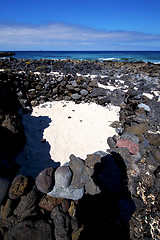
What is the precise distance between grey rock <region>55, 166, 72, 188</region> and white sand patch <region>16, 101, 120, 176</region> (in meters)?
1.54

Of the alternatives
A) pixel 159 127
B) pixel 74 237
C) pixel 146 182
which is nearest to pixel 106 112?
pixel 159 127

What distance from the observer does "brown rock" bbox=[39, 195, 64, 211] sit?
108 inches

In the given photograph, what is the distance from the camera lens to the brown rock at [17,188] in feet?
8.39

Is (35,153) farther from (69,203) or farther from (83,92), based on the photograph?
(83,92)

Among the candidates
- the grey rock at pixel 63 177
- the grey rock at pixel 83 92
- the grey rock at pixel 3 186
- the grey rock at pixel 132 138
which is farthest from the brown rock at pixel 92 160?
the grey rock at pixel 83 92

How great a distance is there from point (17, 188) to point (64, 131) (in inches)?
148

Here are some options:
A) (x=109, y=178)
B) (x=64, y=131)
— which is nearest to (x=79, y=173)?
(x=109, y=178)

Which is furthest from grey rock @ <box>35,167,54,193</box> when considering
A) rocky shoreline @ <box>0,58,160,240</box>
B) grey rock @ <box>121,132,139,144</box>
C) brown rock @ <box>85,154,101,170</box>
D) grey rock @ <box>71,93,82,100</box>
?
grey rock @ <box>71,93,82,100</box>

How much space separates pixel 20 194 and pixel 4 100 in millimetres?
5391

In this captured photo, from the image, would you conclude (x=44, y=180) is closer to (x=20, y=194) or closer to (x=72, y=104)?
(x=20, y=194)

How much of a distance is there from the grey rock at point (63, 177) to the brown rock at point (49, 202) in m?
0.28

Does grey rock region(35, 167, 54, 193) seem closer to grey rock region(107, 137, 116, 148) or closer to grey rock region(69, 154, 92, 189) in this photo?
grey rock region(69, 154, 92, 189)

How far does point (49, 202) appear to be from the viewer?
278 centimetres

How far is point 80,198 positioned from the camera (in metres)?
2.97
